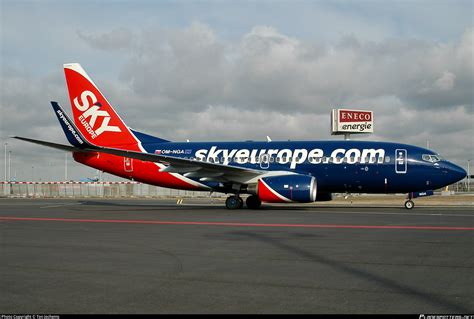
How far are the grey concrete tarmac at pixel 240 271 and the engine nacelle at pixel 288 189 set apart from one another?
28.6 ft

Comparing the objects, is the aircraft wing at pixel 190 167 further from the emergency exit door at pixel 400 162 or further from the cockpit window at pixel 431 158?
the cockpit window at pixel 431 158

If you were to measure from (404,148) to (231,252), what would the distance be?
17.4 m

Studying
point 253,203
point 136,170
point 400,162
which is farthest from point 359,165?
point 136,170

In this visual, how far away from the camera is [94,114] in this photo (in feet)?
99.0

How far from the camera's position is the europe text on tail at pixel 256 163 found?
2467cm

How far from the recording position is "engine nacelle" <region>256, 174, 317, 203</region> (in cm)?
2352

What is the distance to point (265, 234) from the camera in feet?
45.5

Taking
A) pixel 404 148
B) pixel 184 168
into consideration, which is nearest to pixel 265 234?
pixel 184 168

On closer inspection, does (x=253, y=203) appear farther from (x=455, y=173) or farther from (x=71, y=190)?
(x=71, y=190)

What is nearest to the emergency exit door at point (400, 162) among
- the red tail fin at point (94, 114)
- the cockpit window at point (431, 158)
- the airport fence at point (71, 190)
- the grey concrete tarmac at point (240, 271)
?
the cockpit window at point (431, 158)

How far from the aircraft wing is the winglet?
78.4 inches

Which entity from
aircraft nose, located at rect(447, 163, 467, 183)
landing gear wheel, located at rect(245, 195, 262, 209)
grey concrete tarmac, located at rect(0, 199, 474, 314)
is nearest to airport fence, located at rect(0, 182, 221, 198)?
landing gear wheel, located at rect(245, 195, 262, 209)

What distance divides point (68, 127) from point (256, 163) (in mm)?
11392

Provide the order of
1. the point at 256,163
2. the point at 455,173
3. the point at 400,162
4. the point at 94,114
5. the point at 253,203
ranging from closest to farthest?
the point at 455,173
the point at 400,162
the point at 256,163
the point at 253,203
the point at 94,114
